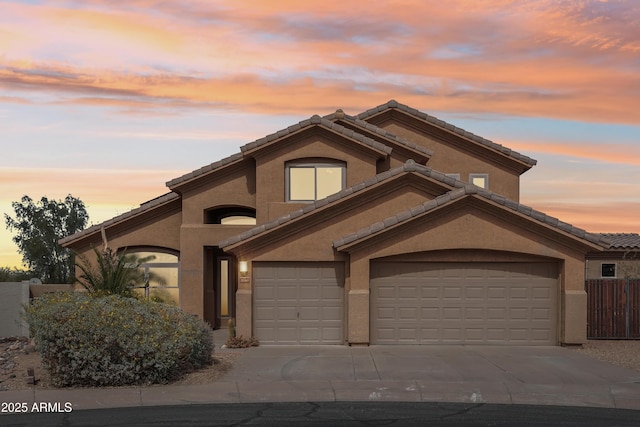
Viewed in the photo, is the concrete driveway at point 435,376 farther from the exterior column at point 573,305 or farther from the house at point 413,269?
the house at point 413,269

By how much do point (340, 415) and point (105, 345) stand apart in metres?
5.76

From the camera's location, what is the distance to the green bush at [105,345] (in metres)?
17.1

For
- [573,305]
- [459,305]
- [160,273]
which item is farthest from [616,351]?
[160,273]

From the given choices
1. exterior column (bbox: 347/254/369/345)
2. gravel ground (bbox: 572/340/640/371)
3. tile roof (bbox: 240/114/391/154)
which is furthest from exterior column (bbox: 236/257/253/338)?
gravel ground (bbox: 572/340/640/371)

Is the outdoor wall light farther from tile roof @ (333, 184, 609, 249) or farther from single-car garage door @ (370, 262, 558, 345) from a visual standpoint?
single-car garage door @ (370, 262, 558, 345)

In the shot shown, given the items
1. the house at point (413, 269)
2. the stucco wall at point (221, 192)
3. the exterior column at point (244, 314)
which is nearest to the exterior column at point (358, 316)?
the house at point (413, 269)

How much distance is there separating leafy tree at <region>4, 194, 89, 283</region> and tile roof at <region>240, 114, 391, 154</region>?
105ft

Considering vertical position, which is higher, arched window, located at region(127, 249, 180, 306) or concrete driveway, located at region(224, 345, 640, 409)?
arched window, located at region(127, 249, 180, 306)

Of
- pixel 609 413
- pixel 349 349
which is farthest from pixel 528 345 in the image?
pixel 609 413

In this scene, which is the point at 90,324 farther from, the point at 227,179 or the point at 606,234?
the point at 606,234

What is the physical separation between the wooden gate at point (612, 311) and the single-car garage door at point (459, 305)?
307cm

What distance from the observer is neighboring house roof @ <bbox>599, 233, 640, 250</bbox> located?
38.3 m

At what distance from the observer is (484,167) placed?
33906mm

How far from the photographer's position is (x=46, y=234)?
5681 centimetres
